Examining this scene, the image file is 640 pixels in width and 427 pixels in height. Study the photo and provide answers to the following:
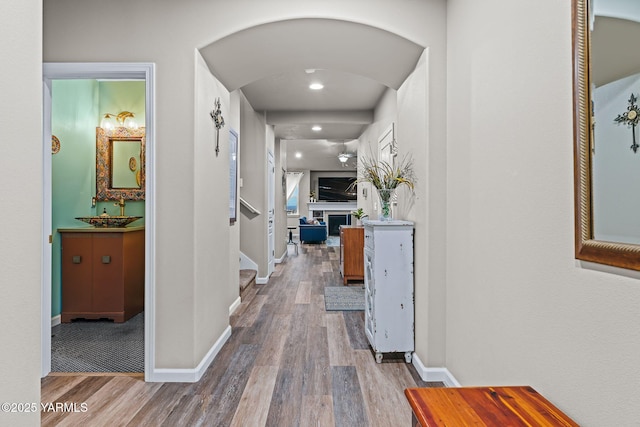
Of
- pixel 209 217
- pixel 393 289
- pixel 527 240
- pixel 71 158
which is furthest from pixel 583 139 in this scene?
pixel 71 158

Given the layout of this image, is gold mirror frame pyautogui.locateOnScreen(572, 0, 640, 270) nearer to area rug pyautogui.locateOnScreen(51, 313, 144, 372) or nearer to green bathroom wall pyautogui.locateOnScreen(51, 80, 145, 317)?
area rug pyautogui.locateOnScreen(51, 313, 144, 372)

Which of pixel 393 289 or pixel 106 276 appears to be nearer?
pixel 393 289

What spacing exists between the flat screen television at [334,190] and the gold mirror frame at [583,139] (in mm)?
11958

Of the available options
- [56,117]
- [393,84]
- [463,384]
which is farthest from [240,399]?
[56,117]

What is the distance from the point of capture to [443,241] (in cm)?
230

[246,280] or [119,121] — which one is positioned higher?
[119,121]

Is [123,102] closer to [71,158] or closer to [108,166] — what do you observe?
[108,166]

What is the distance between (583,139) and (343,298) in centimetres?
358

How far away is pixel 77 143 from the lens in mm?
3646

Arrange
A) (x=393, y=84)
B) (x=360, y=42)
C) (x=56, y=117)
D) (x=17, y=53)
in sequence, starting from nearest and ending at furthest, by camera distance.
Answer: (x=17, y=53) → (x=360, y=42) → (x=393, y=84) → (x=56, y=117)

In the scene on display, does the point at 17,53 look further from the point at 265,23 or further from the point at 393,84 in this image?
the point at 393,84

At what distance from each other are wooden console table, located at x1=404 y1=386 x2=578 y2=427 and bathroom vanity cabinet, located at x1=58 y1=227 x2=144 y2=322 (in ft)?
10.5

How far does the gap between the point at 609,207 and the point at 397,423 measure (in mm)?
1462

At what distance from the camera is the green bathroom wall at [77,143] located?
339cm
